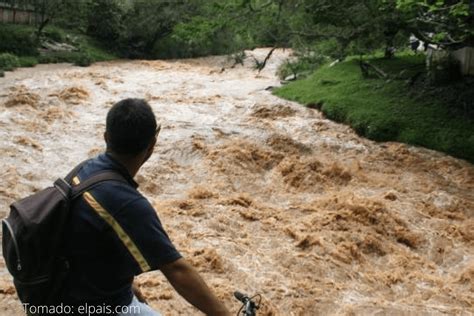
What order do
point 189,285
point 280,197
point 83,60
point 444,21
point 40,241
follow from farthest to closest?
1. point 83,60
2. point 444,21
3. point 280,197
4. point 189,285
5. point 40,241

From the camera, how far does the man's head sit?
2.31m

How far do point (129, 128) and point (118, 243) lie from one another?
1.64 ft

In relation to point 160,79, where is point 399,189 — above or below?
below

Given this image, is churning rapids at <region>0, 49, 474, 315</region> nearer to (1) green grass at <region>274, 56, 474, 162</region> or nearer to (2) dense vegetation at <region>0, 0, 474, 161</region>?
(1) green grass at <region>274, 56, 474, 162</region>

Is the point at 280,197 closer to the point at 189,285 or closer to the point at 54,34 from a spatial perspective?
the point at 189,285

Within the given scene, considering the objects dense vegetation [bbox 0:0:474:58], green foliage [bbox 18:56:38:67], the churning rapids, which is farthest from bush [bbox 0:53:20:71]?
the churning rapids

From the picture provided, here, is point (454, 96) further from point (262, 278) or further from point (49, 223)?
point (49, 223)

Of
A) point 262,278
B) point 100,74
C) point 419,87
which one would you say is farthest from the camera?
point 100,74

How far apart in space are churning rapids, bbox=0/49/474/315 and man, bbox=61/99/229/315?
3586mm

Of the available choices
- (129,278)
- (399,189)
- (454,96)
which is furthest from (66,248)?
(454,96)

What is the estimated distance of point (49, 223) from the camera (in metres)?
Result: 2.11

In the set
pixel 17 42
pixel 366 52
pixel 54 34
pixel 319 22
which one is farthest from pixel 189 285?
pixel 54 34

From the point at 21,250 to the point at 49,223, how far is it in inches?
6.0

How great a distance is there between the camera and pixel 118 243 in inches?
84.6
